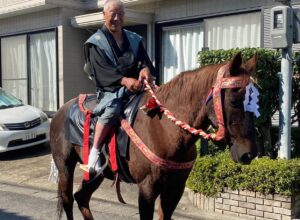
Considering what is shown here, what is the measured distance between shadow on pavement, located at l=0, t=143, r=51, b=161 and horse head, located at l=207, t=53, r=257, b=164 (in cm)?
784

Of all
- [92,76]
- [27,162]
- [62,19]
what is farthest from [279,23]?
[62,19]

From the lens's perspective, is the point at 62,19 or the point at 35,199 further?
the point at 62,19

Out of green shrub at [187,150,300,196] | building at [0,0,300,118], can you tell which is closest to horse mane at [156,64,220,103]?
green shrub at [187,150,300,196]

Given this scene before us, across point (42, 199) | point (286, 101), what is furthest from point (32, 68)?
point (286, 101)

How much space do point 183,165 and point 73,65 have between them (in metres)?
9.92

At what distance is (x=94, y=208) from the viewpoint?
20.4 ft

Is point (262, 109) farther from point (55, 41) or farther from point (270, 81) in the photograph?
point (55, 41)

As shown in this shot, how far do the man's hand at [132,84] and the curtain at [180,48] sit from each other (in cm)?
693

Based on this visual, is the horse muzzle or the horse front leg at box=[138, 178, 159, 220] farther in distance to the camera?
the horse front leg at box=[138, 178, 159, 220]

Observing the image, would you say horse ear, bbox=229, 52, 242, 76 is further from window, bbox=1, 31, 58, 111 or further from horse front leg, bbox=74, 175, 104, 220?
window, bbox=1, 31, 58, 111

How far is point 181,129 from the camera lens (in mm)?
3182

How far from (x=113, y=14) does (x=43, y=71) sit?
10.4 metres

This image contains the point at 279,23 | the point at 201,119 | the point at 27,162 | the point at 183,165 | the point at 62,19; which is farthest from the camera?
the point at 62,19

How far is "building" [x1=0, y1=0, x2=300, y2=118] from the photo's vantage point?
951 centimetres
